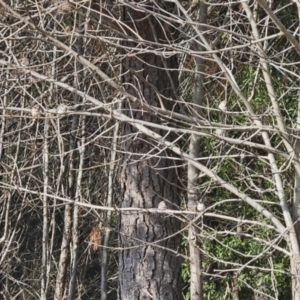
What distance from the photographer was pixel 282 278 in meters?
8.30

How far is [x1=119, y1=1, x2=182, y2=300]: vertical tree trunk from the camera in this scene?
4.87 m

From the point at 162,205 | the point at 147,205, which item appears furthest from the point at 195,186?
the point at 147,205

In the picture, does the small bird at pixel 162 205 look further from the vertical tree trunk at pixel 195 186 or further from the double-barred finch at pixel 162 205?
the vertical tree trunk at pixel 195 186

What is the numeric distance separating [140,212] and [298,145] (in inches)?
42.8

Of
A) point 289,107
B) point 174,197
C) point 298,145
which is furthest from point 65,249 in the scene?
point 298,145

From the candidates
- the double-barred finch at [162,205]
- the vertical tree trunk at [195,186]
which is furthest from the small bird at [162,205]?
the vertical tree trunk at [195,186]

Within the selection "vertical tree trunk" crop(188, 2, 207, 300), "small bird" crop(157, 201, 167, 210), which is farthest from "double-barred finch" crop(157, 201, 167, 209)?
"vertical tree trunk" crop(188, 2, 207, 300)

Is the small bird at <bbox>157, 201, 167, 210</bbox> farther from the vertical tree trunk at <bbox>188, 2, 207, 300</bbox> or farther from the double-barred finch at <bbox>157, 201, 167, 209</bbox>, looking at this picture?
the vertical tree trunk at <bbox>188, 2, 207, 300</bbox>

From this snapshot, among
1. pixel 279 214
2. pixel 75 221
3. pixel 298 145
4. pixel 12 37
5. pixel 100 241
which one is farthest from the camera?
pixel 100 241

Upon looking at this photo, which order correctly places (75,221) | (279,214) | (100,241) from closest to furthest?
(279,214), (75,221), (100,241)

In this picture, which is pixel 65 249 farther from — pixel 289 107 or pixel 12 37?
pixel 12 37

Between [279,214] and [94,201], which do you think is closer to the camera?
[279,214]

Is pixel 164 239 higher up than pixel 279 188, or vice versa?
pixel 279 188

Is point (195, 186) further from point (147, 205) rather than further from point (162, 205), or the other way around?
point (147, 205)
